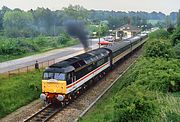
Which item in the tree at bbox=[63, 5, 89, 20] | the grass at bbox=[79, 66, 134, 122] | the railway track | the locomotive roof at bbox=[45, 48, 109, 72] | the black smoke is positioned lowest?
the railway track

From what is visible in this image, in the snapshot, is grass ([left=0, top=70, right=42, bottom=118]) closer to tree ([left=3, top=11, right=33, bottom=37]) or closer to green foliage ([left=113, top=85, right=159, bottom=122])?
green foliage ([left=113, top=85, right=159, bottom=122])

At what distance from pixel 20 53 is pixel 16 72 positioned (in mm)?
18458

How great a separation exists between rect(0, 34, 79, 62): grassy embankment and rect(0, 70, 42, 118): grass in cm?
1555

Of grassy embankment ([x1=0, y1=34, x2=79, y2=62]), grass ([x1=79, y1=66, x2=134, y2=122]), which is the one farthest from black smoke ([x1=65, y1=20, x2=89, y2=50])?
grass ([x1=79, y1=66, x2=134, y2=122])

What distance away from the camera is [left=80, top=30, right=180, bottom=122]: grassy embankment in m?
15.3

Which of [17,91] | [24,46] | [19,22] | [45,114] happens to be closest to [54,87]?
[45,114]

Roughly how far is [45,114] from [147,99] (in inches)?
382

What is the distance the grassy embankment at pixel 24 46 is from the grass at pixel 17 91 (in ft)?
51.0

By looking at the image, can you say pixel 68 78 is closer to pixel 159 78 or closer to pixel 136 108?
pixel 159 78

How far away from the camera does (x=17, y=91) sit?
27.2 m

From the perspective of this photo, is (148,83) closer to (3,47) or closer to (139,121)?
(139,121)

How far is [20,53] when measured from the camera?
2013 inches

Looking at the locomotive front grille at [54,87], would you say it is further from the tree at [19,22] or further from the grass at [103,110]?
the tree at [19,22]

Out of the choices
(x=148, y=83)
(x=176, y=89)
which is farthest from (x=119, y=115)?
(x=176, y=89)
